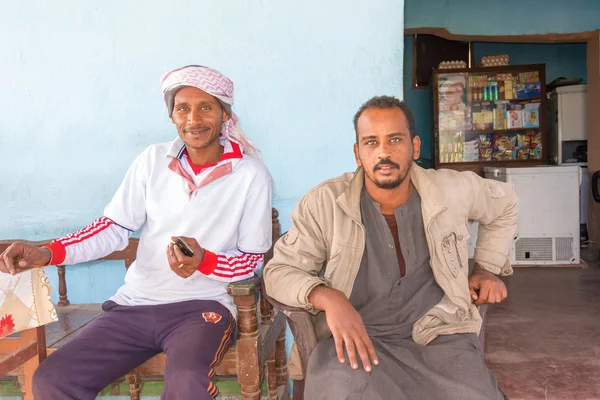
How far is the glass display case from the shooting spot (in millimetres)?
7188

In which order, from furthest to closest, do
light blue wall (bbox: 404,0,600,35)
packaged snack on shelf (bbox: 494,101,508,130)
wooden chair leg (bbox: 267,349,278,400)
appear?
packaged snack on shelf (bbox: 494,101,508,130), light blue wall (bbox: 404,0,600,35), wooden chair leg (bbox: 267,349,278,400)

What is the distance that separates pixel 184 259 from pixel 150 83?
48.1 inches

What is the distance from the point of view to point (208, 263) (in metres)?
2.07

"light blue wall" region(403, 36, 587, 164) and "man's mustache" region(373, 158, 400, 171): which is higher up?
"light blue wall" region(403, 36, 587, 164)

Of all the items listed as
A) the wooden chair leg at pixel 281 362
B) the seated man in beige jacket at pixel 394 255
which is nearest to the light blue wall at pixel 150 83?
the wooden chair leg at pixel 281 362

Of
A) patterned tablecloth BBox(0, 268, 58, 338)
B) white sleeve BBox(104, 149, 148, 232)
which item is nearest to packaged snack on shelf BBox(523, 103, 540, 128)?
white sleeve BBox(104, 149, 148, 232)

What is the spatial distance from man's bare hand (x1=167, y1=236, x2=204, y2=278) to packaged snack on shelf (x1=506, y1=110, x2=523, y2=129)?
629 cm

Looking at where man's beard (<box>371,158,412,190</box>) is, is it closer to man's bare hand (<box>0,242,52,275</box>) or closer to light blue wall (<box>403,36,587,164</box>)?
man's bare hand (<box>0,242,52,275</box>)

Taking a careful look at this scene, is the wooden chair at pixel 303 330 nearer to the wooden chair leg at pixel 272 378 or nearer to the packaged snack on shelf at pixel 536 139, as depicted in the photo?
the wooden chair leg at pixel 272 378

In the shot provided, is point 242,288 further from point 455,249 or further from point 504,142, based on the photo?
point 504,142

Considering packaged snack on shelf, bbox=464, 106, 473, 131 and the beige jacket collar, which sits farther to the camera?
packaged snack on shelf, bbox=464, 106, 473, 131

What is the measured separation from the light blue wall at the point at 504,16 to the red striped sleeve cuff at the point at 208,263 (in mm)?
4789

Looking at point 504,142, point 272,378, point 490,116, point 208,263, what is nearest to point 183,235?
point 208,263

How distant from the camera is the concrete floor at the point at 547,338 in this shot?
2783 millimetres
